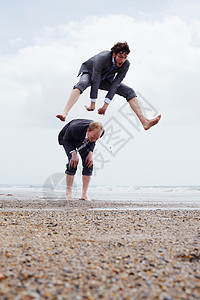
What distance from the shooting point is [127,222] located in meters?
3.36

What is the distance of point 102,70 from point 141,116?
108cm

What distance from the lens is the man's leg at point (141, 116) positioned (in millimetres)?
5152

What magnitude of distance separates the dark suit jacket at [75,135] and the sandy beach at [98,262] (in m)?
3.11

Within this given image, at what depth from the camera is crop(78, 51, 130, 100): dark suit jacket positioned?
4.91 meters

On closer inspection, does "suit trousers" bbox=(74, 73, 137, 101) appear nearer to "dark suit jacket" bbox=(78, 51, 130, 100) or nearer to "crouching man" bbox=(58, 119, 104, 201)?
"dark suit jacket" bbox=(78, 51, 130, 100)

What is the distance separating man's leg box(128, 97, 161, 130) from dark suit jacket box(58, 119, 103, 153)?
1.00 meters

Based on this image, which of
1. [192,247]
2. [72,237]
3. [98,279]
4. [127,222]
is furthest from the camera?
[127,222]

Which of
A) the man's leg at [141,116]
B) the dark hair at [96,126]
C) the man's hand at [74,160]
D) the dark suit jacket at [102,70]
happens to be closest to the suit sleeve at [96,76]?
the dark suit jacket at [102,70]

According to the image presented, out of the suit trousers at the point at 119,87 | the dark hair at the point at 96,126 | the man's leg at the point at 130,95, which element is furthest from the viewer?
the dark hair at the point at 96,126

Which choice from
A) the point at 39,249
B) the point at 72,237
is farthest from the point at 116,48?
the point at 39,249

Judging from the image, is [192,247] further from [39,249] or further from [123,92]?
[123,92]

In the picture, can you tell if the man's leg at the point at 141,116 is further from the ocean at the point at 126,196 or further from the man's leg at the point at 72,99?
the ocean at the point at 126,196

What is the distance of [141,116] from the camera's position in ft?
17.7

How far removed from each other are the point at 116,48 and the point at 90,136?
164 centimetres
